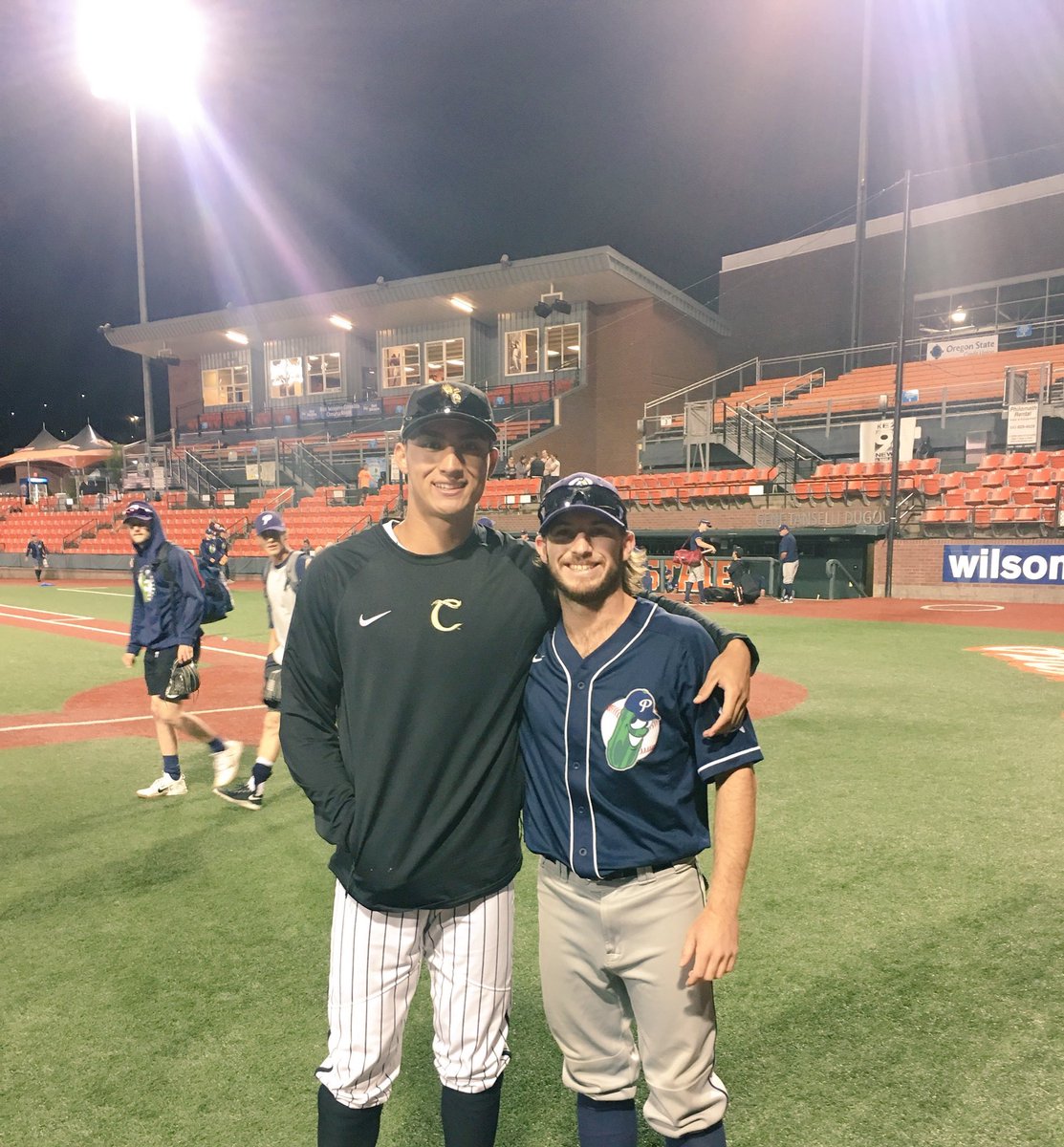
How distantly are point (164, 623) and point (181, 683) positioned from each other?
50 cm

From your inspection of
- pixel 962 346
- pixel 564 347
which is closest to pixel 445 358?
pixel 564 347

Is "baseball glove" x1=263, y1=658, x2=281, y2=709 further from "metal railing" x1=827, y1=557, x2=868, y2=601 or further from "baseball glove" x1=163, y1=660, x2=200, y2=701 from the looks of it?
"metal railing" x1=827, y1=557, x2=868, y2=601

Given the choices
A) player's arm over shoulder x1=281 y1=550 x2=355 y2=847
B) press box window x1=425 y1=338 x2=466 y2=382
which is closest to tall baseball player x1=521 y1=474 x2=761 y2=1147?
player's arm over shoulder x1=281 y1=550 x2=355 y2=847

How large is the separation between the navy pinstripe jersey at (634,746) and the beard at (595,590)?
0.38 ft

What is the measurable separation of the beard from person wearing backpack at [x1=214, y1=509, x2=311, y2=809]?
3.98 m

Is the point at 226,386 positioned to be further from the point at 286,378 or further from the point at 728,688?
the point at 728,688

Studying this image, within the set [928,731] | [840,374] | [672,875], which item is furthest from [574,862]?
[840,374]

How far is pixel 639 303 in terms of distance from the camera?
107ft

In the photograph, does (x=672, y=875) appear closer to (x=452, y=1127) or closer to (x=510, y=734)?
(x=510, y=734)

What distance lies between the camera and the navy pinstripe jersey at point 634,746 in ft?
6.46

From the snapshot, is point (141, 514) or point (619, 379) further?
point (619, 379)

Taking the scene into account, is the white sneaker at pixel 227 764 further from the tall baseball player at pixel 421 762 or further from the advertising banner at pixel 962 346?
the advertising banner at pixel 962 346

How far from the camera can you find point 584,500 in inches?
81.6

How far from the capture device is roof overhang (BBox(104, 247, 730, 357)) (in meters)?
29.5
